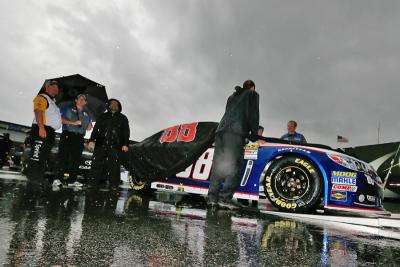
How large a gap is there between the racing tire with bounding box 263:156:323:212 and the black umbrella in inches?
214

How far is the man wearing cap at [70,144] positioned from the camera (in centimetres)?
655

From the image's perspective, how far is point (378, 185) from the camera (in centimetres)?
502

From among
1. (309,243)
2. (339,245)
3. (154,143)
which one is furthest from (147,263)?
(154,143)

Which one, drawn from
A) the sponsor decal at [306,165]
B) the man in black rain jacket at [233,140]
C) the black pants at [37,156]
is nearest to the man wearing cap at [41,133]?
the black pants at [37,156]

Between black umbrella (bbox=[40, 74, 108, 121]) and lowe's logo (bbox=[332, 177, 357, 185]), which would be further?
black umbrella (bbox=[40, 74, 108, 121])

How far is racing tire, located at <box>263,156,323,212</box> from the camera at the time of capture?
4.66 metres

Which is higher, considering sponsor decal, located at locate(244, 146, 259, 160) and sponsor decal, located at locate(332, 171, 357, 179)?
sponsor decal, located at locate(244, 146, 259, 160)

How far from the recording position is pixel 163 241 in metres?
2.23

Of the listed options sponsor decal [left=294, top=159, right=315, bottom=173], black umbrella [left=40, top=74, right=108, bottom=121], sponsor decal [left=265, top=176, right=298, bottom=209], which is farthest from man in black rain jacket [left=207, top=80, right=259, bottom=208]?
black umbrella [left=40, top=74, right=108, bottom=121]

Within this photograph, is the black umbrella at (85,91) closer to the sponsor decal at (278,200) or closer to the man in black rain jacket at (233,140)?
the man in black rain jacket at (233,140)

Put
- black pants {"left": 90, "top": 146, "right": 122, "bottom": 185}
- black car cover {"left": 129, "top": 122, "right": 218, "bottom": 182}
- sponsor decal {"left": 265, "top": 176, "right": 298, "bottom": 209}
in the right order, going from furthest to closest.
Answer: black pants {"left": 90, "top": 146, "right": 122, "bottom": 185}, black car cover {"left": 129, "top": 122, "right": 218, "bottom": 182}, sponsor decal {"left": 265, "top": 176, "right": 298, "bottom": 209}

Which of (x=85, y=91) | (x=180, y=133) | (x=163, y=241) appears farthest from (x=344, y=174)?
(x=85, y=91)

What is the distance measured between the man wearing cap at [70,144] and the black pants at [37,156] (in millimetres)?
475

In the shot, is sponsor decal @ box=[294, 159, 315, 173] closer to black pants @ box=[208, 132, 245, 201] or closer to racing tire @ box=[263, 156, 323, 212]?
racing tire @ box=[263, 156, 323, 212]
